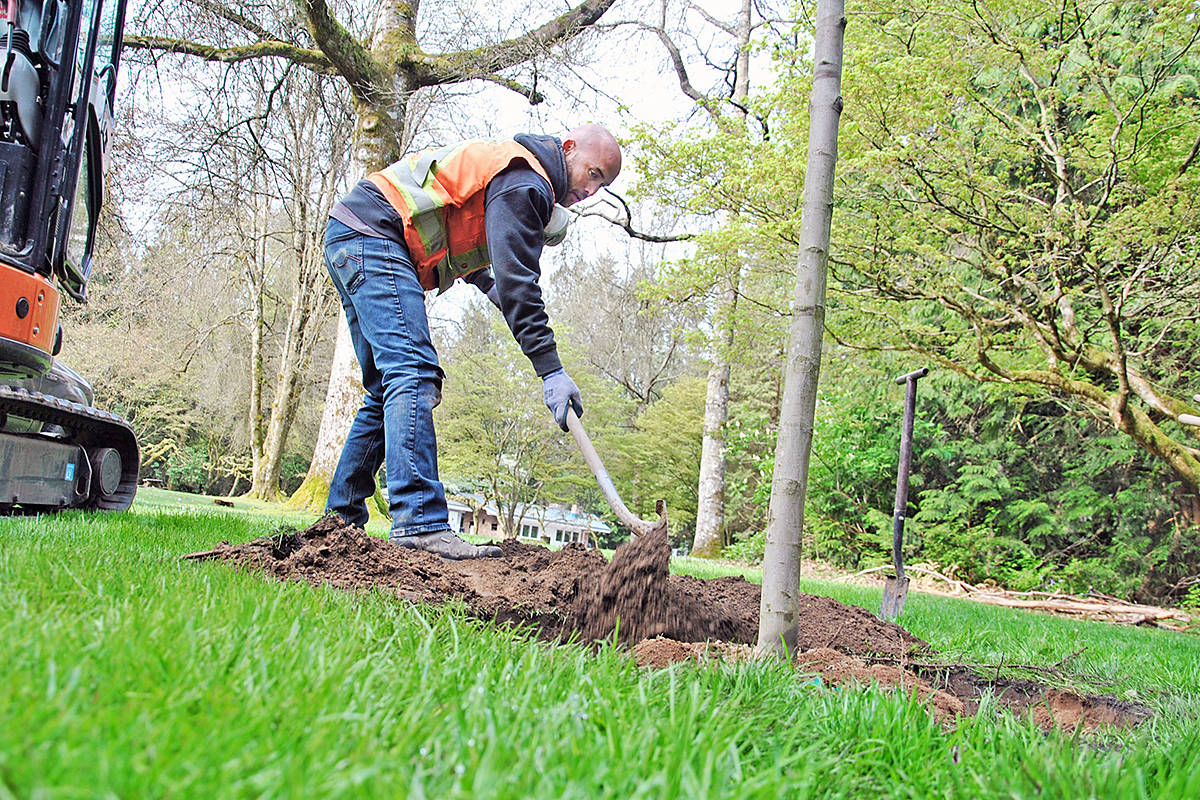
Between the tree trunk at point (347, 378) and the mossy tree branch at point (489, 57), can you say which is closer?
the tree trunk at point (347, 378)

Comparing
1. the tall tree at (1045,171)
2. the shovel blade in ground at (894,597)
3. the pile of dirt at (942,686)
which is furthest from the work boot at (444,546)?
the tall tree at (1045,171)

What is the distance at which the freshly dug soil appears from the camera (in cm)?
211

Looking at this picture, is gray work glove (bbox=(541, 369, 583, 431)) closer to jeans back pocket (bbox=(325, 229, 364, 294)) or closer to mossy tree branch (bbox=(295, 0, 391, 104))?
jeans back pocket (bbox=(325, 229, 364, 294))

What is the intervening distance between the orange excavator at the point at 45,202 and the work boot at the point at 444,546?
5.80ft

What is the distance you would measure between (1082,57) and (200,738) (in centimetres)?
770

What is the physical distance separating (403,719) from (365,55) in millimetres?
8996

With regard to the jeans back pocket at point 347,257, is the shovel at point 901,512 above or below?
below

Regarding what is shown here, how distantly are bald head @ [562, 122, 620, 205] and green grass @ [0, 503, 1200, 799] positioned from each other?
2.19 meters

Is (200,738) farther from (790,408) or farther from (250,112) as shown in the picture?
(250,112)

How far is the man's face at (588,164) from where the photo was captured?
3.39 metres

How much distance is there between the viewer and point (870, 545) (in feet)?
49.4

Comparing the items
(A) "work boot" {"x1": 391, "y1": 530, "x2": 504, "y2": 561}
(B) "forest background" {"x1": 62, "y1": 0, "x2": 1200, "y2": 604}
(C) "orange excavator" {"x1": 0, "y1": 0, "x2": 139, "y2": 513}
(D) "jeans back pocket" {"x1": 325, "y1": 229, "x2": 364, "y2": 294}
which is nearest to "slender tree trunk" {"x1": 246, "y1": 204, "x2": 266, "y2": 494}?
(B) "forest background" {"x1": 62, "y1": 0, "x2": 1200, "y2": 604}

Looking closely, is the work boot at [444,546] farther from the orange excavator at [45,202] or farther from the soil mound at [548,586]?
the orange excavator at [45,202]

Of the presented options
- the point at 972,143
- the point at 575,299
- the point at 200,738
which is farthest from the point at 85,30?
the point at 575,299
